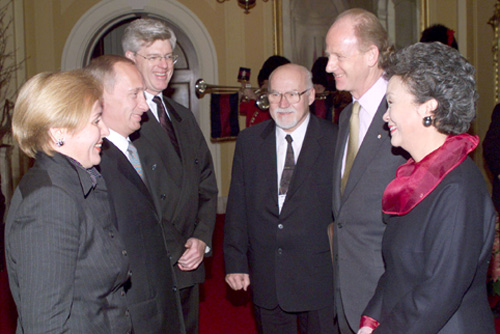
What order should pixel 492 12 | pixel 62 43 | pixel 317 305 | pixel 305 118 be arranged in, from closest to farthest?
pixel 317 305 → pixel 305 118 → pixel 492 12 → pixel 62 43

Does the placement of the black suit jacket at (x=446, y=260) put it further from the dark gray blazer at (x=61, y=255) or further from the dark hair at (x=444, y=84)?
the dark gray blazer at (x=61, y=255)

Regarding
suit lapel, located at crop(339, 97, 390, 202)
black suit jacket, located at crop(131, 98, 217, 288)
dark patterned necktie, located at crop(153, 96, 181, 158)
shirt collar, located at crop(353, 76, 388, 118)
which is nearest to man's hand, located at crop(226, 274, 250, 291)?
black suit jacket, located at crop(131, 98, 217, 288)

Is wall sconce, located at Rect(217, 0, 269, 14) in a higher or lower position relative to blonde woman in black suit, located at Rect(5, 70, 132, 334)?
higher

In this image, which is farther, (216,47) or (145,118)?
(216,47)

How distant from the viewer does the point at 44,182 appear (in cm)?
157

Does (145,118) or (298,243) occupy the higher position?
(145,118)

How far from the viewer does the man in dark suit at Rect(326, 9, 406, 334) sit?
7.18 feet

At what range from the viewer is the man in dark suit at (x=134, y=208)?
7.13 ft

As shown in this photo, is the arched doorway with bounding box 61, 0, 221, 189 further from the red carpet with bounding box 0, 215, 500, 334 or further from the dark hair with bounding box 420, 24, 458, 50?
the dark hair with bounding box 420, 24, 458, 50

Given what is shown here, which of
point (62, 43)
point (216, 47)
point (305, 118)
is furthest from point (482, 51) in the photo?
point (62, 43)

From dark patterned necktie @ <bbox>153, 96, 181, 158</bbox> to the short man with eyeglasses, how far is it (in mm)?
359

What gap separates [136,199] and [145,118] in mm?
565

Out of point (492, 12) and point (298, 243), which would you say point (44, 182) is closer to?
point (298, 243)

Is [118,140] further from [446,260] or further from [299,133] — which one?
[446,260]
